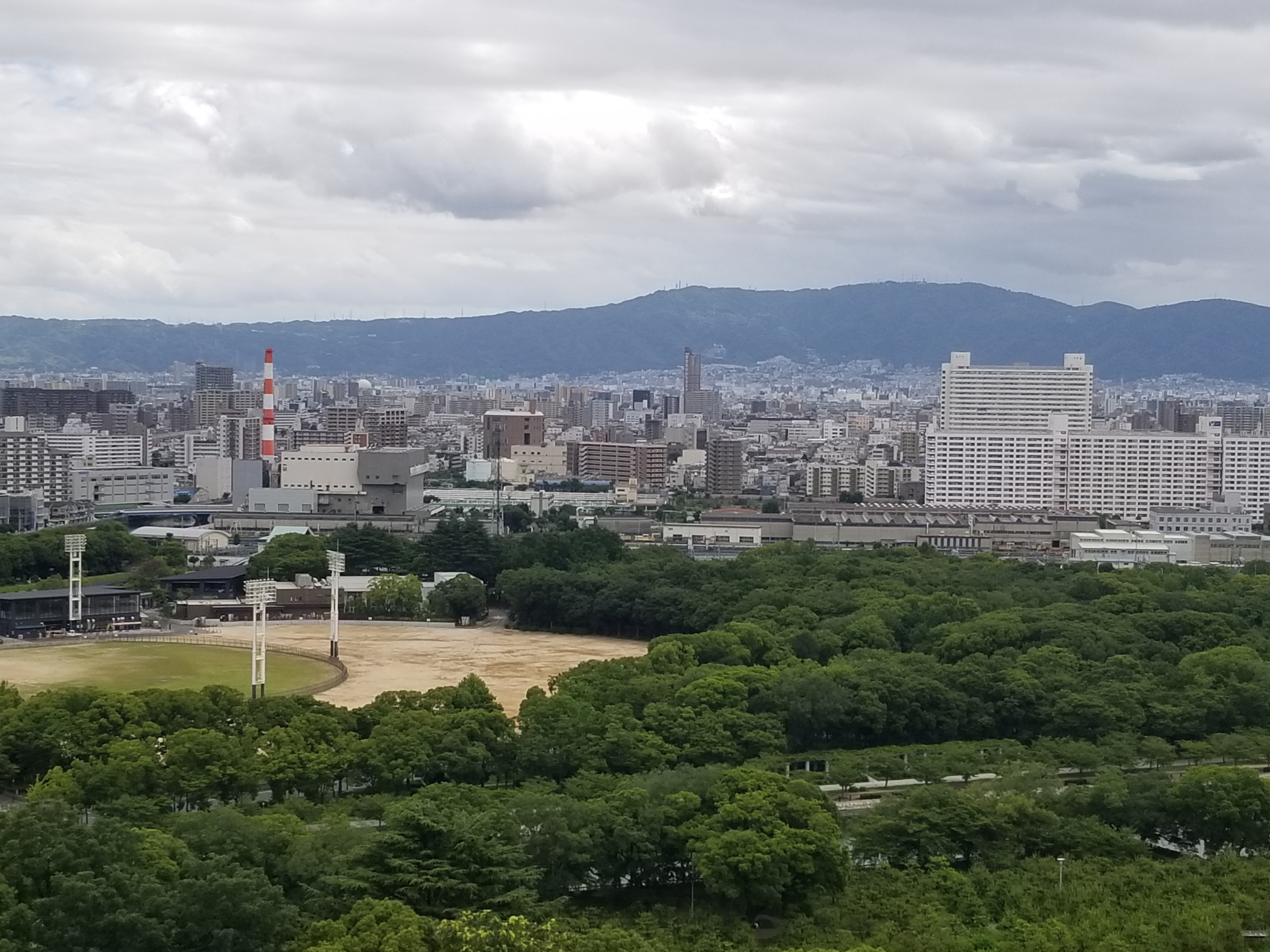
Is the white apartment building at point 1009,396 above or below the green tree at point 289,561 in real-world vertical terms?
above

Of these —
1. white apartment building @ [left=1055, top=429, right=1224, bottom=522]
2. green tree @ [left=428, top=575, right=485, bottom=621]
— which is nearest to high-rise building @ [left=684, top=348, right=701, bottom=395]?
white apartment building @ [left=1055, top=429, right=1224, bottom=522]

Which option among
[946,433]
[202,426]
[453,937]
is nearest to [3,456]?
[946,433]

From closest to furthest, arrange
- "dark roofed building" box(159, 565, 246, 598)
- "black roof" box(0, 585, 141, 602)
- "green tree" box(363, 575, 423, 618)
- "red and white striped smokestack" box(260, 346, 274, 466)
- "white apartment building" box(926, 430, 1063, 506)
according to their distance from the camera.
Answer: "black roof" box(0, 585, 141, 602)
"green tree" box(363, 575, 423, 618)
"dark roofed building" box(159, 565, 246, 598)
"red and white striped smokestack" box(260, 346, 274, 466)
"white apartment building" box(926, 430, 1063, 506)

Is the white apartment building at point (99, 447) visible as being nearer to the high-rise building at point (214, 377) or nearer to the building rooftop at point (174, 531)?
the building rooftop at point (174, 531)

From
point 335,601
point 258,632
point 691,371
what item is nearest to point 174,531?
point 335,601

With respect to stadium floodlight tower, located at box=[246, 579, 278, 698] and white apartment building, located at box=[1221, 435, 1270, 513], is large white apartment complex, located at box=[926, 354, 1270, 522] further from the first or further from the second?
stadium floodlight tower, located at box=[246, 579, 278, 698]

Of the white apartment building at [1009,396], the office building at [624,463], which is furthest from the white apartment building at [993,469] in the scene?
the office building at [624,463]

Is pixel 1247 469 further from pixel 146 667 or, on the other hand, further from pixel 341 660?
pixel 146 667

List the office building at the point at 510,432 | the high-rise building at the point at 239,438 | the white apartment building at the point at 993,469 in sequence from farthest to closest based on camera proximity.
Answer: the office building at the point at 510,432 < the high-rise building at the point at 239,438 < the white apartment building at the point at 993,469
